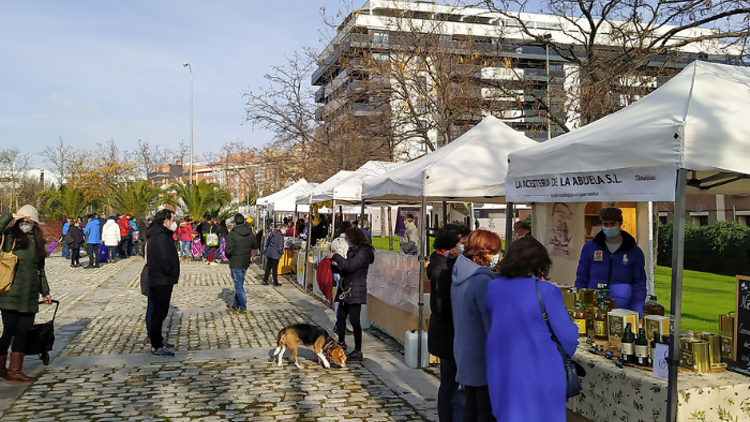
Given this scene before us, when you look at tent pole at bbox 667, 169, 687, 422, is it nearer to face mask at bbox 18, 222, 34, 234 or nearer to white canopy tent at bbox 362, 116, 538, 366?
white canopy tent at bbox 362, 116, 538, 366

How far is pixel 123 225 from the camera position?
82.5 feet

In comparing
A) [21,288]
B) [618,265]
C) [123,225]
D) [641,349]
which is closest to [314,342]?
[21,288]

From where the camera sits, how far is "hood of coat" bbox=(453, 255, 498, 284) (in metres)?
3.68

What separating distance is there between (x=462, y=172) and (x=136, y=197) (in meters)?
29.6

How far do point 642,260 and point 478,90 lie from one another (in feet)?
40.7

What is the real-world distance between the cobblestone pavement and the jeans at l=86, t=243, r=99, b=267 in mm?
9990

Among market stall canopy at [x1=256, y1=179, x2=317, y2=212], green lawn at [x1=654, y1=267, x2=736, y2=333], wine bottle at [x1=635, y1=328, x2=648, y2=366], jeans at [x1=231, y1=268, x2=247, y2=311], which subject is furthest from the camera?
market stall canopy at [x1=256, y1=179, x2=317, y2=212]

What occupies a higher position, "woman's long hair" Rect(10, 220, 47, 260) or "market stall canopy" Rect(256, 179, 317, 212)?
"market stall canopy" Rect(256, 179, 317, 212)

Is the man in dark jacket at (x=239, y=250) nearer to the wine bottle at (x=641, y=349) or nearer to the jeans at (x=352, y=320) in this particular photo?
the jeans at (x=352, y=320)

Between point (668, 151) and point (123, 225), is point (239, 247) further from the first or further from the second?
point (123, 225)

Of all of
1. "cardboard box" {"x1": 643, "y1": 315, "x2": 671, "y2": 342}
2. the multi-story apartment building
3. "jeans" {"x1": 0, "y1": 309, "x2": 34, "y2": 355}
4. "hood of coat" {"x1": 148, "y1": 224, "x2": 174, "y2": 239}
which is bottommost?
"jeans" {"x1": 0, "y1": 309, "x2": 34, "y2": 355}

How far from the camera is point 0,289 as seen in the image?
6.20 m

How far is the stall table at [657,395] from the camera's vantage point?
3.49 metres

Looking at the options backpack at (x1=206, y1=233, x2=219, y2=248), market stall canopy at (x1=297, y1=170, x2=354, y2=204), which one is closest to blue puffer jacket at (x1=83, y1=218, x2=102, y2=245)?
backpack at (x1=206, y1=233, x2=219, y2=248)
